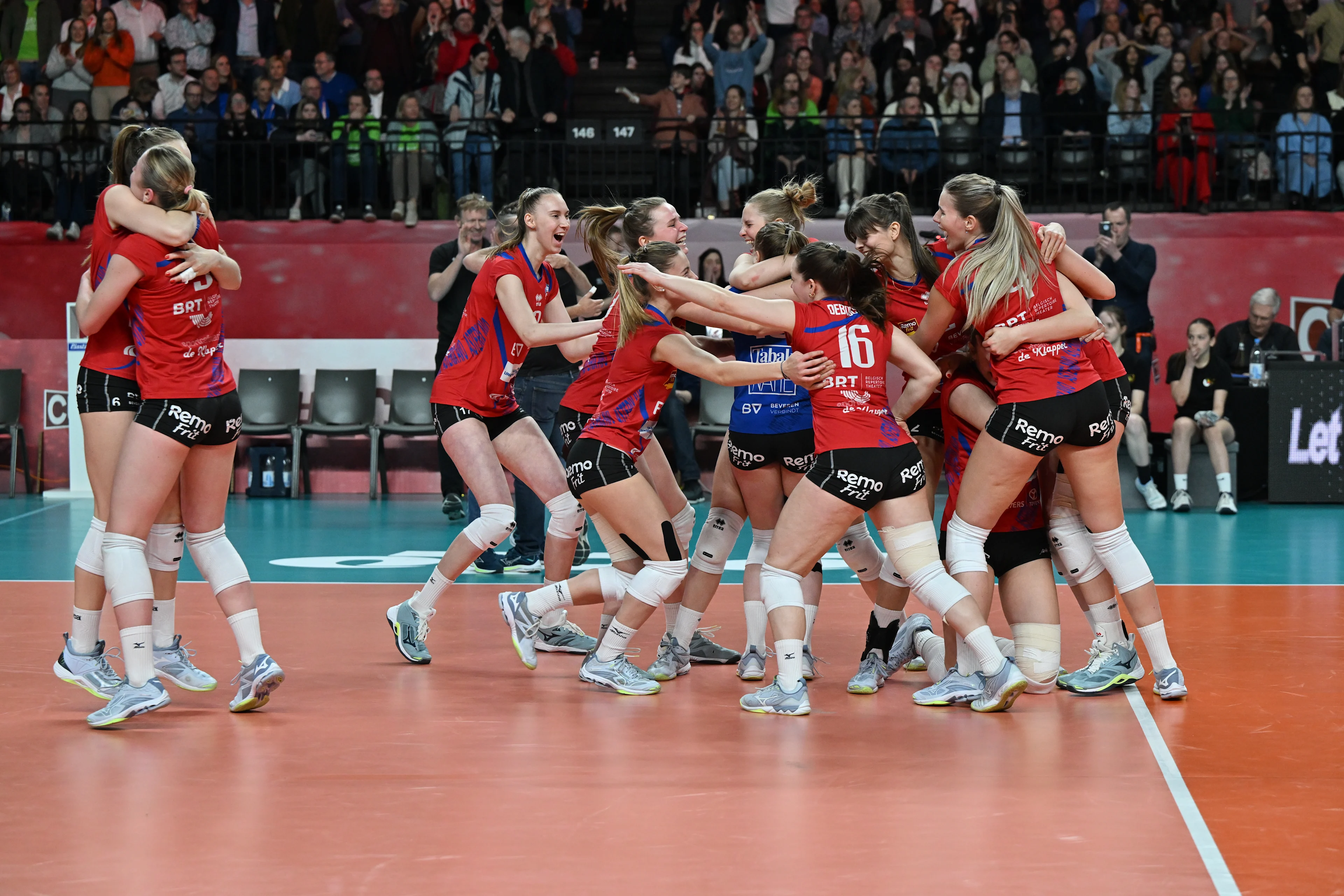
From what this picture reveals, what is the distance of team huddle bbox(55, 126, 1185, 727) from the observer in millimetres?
4969

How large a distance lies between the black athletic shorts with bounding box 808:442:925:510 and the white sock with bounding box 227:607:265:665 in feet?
6.79

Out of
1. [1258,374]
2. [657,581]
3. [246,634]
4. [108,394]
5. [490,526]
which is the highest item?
[108,394]

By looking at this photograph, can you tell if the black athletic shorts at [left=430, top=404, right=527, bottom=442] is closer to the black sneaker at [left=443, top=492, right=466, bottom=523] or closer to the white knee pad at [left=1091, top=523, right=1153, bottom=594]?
the white knee pad at [left=1091, top=523, right=1153, bottom=594]

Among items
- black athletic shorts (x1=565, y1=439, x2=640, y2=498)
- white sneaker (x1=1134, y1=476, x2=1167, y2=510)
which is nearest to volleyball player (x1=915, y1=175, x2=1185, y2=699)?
black athletic shorts (x1=565, y1=439, x2=640, y2=498)

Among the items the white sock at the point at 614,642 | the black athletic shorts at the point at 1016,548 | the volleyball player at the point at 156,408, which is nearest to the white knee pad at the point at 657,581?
the white sock at the point at 614,642

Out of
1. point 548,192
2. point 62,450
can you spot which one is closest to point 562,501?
point 548,192

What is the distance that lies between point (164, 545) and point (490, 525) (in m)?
1.33

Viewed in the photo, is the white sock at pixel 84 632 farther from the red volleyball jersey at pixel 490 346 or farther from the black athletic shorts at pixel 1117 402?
the black athletic shorts at pixel 1117 402

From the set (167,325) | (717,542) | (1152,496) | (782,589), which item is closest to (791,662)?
(782,589)

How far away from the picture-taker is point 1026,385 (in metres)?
5.15

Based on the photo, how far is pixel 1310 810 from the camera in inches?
157

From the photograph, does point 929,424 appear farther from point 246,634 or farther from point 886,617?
point 246,634

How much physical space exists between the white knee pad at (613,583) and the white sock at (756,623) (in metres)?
0.49

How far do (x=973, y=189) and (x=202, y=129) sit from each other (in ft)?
39.1
